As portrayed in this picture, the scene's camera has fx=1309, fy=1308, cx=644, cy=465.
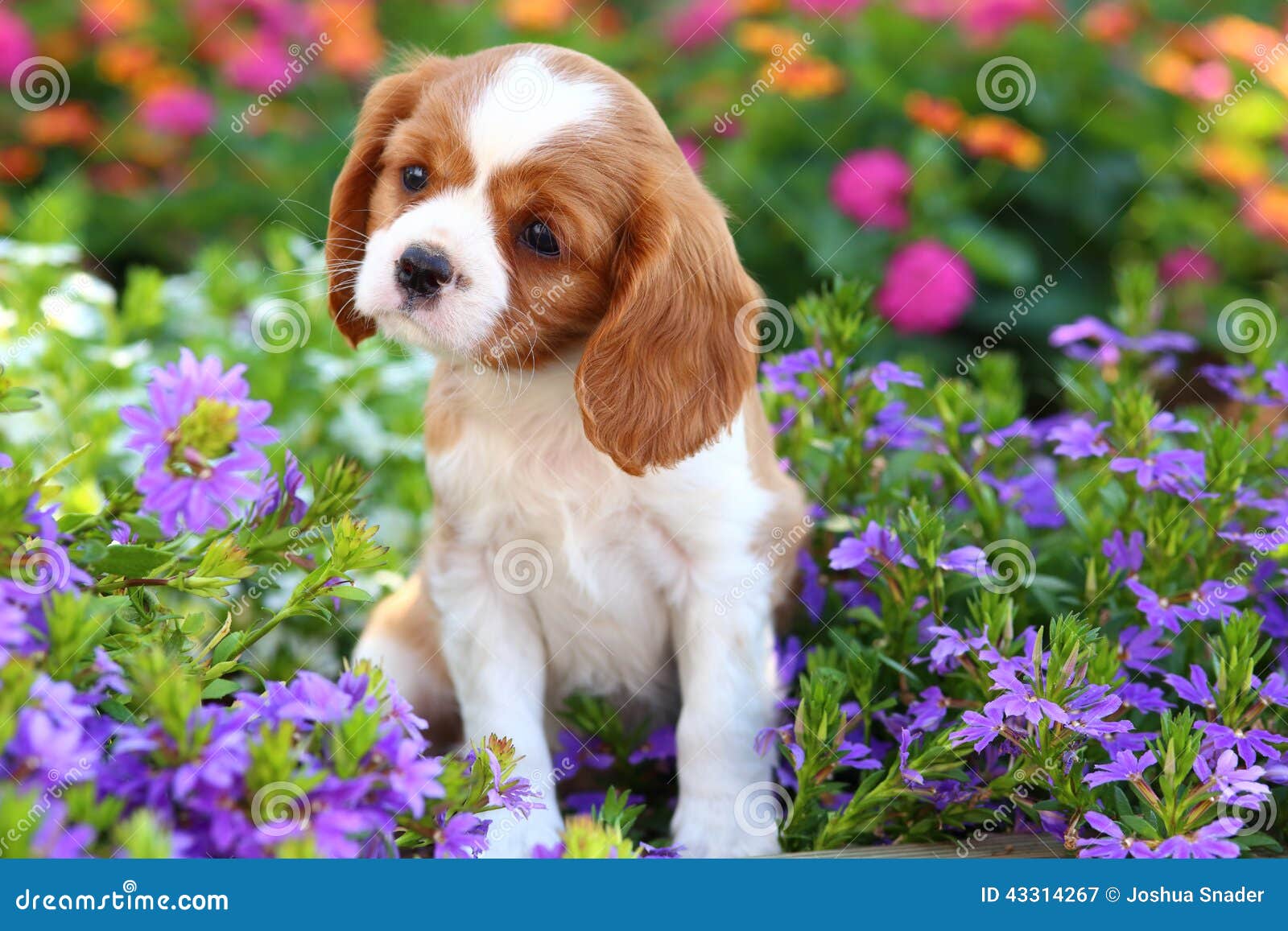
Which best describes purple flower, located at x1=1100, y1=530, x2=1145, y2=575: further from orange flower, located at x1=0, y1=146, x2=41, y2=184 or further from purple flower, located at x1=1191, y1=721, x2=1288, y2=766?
orange flower, located at x1=0, y1=146, x2=41, y2=184

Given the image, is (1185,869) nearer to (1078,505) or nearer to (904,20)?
(1078,505)

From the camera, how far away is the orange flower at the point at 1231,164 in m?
6.19

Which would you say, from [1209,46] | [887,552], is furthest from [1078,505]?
[1209,46]

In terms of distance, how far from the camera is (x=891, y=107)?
5.79 m

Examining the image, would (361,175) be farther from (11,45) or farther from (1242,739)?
(11,45)

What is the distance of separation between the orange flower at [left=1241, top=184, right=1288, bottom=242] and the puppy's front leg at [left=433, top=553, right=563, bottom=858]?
4.58m

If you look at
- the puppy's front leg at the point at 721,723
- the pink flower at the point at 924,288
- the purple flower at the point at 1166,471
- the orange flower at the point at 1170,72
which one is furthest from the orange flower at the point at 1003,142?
the puppy's front leg at the point at 721,723

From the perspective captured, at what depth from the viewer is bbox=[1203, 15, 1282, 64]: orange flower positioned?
6238 mm

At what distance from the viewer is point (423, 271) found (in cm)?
244

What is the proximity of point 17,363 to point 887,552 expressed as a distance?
9.21 ft

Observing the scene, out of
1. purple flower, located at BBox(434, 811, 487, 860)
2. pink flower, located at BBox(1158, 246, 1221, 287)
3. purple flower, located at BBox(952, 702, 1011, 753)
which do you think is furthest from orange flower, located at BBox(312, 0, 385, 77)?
purple flower, located at BBox(434, 811, 487, 860)

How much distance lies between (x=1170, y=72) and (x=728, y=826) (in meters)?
4.91

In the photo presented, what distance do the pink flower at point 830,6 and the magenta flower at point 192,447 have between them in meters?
4.83

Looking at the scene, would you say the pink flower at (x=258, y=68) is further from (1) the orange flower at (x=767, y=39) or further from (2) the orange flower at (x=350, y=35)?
(1) the orange flower at (x=767, y=39)
